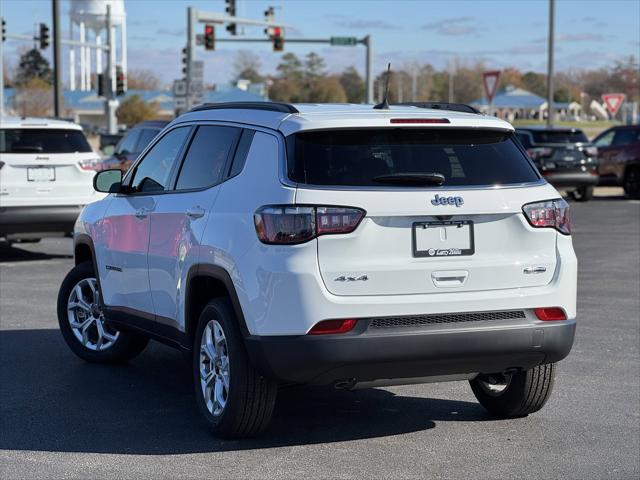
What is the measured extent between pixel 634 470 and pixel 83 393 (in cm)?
356

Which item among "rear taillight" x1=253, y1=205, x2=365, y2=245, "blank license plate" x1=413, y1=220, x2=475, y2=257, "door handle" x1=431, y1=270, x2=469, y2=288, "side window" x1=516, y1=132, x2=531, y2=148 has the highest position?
"rear taillight" x1=253, y1=205, x2=365, y2=245

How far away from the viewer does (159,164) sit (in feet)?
24.4

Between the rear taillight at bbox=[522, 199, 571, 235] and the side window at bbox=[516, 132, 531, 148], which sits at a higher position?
the rear taillight at bbox=[522, 199, 571, 235]

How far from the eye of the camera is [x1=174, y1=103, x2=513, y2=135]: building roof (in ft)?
19.4

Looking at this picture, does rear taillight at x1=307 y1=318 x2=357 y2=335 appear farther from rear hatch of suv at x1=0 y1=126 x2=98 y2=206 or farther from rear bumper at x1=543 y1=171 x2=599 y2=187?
rear bumper at x1=543 y1=171 x2=599 y2=187

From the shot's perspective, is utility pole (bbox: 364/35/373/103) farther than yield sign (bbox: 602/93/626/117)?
Yes


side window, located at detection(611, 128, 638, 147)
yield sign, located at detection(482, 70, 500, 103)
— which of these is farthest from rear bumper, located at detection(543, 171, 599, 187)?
yield sign, located at detection(482, 70, 500, 103)

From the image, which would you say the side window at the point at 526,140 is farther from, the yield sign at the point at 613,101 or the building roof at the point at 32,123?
the building roof at the point at 32,123

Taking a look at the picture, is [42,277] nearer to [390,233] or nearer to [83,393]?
[83,393]

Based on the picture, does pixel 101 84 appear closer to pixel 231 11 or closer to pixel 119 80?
pixel 119 80

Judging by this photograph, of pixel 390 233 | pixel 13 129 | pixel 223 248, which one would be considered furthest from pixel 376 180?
pixel 13 129

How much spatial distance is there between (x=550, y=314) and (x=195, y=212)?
2027 millimetres

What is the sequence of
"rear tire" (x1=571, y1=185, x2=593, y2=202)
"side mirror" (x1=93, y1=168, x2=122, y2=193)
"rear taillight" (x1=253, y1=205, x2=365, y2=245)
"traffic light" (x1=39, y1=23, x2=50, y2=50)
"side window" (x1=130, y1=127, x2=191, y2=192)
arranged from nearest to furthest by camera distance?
"rear taillight" (x1=253, y1=205, x2=365, y2=245), "side window" (x1=130, y1=127, x2=191, y2=192), "side mirror" (x1=93, y1=168, x2=122, y2=193), "rear tire" (x1=571, y1=185, x2=593, y2=202), "traffic light" (x1=39, y1=23, x2=50, y2=50)

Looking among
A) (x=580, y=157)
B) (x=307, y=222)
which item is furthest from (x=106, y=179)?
(x=580, y=157)
